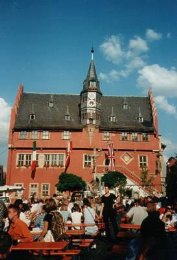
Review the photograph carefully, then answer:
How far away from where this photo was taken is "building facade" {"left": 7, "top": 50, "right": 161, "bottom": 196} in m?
45.7

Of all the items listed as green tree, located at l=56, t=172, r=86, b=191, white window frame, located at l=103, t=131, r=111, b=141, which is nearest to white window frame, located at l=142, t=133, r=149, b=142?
white window frame, located at l=103, t=131, r=111, b=141

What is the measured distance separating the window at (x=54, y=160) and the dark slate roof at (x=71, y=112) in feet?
13.8

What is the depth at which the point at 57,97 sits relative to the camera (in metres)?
53.4

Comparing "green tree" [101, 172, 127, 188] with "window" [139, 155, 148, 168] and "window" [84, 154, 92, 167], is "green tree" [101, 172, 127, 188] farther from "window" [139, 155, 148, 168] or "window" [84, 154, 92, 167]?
"window" [139, 155, 148, 168]

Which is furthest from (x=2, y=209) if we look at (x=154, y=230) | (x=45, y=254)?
(x=154, y=230)

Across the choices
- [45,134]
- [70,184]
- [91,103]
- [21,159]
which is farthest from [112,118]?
[21,159]

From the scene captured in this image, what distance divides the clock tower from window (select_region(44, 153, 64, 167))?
6.23m

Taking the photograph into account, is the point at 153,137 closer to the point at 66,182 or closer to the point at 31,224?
the point at 66,182

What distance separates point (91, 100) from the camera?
161 feet

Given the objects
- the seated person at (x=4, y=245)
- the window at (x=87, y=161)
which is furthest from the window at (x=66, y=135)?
the seated person at (x=4, y=245)

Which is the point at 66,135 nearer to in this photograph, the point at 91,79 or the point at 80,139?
the point at 80,139

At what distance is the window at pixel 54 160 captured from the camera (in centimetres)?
4619

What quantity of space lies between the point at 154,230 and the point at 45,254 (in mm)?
3134

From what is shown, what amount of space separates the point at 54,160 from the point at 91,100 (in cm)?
1066
